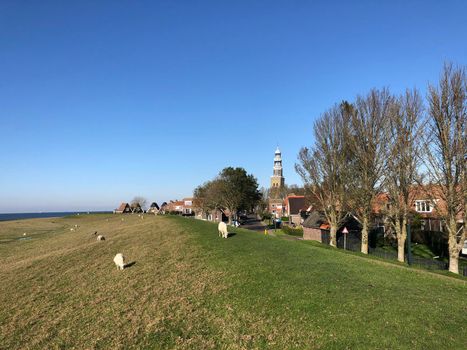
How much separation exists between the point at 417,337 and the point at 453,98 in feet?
80.9

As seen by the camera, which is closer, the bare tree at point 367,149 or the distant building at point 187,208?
the bare tree at point 367,149

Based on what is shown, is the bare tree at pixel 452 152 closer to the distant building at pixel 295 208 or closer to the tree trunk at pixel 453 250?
the tree trunk at pixel 453 250

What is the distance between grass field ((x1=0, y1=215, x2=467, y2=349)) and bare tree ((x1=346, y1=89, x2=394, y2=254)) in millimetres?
16531

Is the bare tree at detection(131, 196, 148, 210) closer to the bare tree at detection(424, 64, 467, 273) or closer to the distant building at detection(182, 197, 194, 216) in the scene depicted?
the distant building at detection(182, 197, 194, 216)

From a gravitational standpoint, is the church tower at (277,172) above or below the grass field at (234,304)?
above

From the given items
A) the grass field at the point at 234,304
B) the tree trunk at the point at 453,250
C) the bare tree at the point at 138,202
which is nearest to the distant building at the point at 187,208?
the bare tree at the point at 138,202

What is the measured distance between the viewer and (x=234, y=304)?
1320 cm

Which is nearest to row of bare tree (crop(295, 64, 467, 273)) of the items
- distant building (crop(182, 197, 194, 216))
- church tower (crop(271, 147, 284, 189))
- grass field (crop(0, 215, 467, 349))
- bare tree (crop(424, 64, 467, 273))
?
bare tree (crop(424, 64, 467, 273))

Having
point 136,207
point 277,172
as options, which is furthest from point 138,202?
point 277,172

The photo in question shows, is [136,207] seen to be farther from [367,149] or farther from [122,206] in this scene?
[367,149]

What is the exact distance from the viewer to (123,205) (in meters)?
146

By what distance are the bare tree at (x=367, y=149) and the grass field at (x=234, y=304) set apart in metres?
16.5

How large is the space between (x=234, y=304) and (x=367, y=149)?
Answer: 92.4 ft

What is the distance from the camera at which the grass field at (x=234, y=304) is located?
10531mm
